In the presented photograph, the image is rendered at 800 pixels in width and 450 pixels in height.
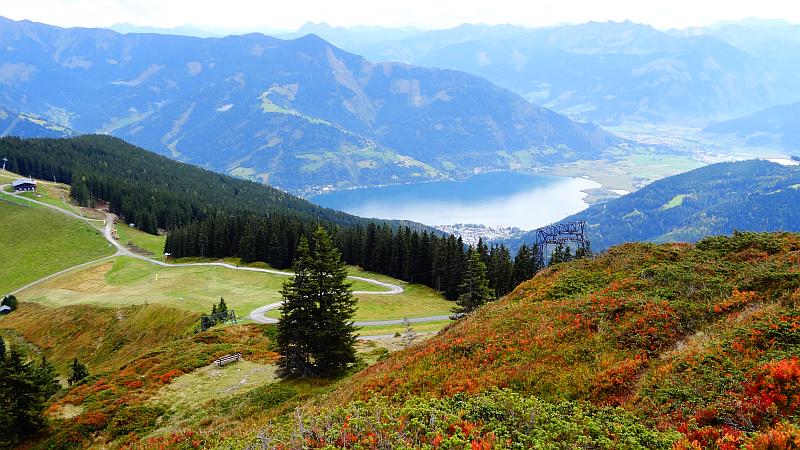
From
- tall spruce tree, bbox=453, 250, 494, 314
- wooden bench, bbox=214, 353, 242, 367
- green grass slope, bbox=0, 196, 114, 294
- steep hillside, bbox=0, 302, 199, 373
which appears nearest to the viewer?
wooden bench, bbox=214, 353, 242, 367

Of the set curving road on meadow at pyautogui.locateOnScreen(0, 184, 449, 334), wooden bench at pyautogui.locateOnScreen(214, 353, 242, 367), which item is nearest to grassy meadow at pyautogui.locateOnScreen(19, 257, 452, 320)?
curving road on meadow at pyautogui.locateOnScreen(0, 184, 449, 334)

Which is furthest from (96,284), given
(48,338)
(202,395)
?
(202,395)

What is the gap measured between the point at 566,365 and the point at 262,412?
1849 centimetres

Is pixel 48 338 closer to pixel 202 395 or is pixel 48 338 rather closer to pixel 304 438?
pixel 202 395

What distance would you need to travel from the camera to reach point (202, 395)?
3475cm

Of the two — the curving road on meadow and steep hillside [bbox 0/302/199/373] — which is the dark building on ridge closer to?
the curving road on meadow

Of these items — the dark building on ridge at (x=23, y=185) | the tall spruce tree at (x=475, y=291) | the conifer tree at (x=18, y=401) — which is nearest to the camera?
the conifer tree at (x=18, y=401)

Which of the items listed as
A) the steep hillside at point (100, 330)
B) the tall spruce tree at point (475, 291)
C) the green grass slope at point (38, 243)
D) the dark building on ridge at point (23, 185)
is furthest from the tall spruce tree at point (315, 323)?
the dark building on ridge at point (23, 185)

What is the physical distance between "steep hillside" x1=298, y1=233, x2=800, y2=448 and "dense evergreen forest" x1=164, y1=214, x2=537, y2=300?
188 feet

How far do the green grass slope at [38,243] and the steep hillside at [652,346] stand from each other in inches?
4673

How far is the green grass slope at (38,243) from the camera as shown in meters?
110

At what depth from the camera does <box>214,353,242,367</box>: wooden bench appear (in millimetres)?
41969

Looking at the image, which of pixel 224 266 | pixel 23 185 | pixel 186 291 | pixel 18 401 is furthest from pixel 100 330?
pixel 23 185

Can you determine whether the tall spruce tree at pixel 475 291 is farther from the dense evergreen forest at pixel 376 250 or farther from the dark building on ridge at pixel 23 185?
the dark building on ridge at pixel 23 185
